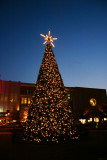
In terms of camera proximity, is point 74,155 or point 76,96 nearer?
point 74,155

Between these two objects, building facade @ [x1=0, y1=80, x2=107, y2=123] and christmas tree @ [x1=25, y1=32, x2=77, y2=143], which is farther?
building facade @ [x1=0, y1=80, x2=107, y2=123]

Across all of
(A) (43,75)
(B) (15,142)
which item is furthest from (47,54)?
(B) (15,142)

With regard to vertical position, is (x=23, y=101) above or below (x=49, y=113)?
above

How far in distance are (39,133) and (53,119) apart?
1.33 meters

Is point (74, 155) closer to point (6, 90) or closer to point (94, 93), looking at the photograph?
point (6, 90)

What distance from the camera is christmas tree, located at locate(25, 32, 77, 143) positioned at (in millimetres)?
9617

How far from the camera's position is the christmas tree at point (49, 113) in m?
9.62

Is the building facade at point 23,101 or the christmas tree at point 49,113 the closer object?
the christmas tree at point 49,113

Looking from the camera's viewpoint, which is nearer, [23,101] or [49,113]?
[49,113]

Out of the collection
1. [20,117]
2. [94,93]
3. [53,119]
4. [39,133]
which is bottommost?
[20,117]

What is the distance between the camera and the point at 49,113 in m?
9.98

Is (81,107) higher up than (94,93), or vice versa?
(94,93)

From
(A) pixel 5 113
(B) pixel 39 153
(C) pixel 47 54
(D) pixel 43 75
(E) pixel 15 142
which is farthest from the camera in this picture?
(A) pixel 5 113

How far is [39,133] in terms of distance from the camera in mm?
9680
